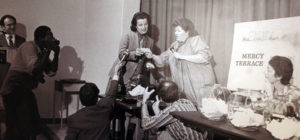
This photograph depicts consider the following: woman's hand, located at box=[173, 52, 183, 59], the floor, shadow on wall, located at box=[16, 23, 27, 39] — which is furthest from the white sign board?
shadow on wall, located at box=[16, 23, 27, 39]

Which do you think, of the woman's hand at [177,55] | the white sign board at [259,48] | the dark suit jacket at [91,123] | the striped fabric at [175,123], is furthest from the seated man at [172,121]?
the woman's hand at [177,55]

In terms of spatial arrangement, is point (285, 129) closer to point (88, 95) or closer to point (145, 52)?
point (88, 95)

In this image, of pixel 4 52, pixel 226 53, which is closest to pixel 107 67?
pixel 4 52

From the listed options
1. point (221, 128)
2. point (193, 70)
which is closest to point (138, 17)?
point (193, 70)

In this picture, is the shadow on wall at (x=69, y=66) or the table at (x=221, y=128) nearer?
the table at (x=221, y=128)

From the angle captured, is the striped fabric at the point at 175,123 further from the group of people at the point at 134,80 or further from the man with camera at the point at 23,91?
the man with camera at the point at 23,91

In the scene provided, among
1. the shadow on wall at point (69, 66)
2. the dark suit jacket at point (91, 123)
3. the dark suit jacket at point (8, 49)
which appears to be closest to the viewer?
the dark suit jacket at point (91, 123)

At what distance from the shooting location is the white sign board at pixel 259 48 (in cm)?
167

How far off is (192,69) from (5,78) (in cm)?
161

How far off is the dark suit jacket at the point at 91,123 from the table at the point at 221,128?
44cm

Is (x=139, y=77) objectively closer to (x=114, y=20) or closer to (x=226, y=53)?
(x=114, y=20)

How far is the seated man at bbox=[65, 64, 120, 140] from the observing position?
6.03 ft

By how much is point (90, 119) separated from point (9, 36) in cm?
152

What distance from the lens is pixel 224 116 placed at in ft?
5.37
